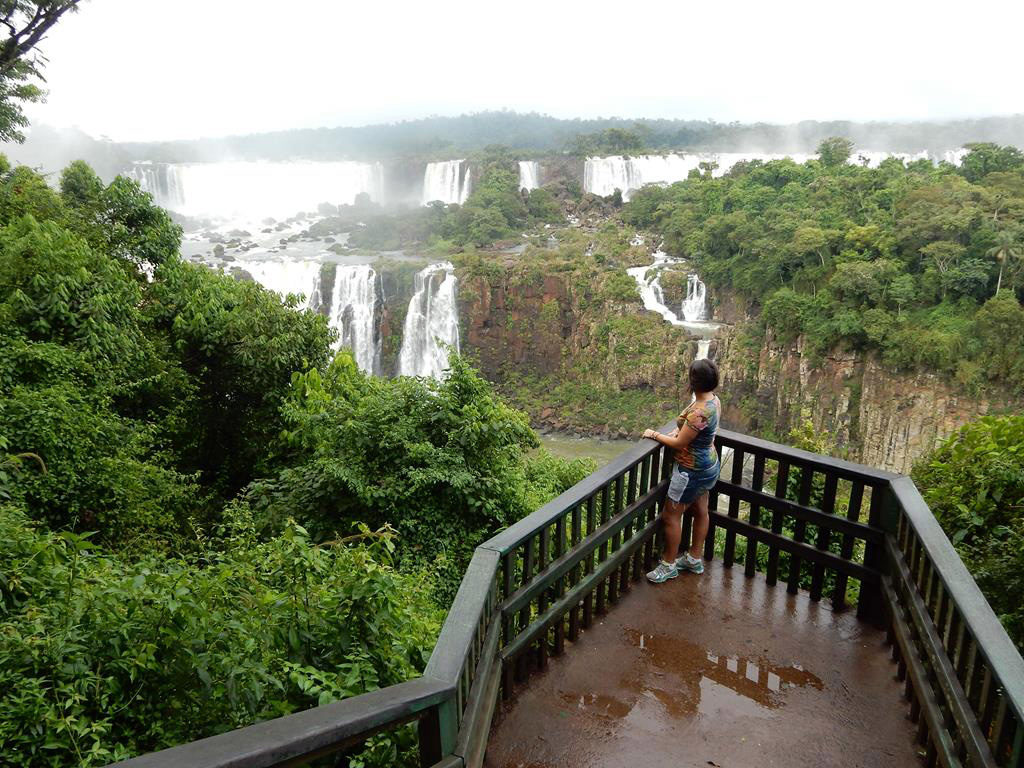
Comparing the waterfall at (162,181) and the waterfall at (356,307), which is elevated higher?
the waterfall at (162,181)

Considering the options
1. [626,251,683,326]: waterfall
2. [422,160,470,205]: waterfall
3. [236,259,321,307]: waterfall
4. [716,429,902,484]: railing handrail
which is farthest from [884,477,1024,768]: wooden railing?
[422,160,470,205]: waterfall

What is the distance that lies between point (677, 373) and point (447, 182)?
31080 millimetres

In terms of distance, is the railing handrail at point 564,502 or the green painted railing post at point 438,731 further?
the railing handrail at point 564,502

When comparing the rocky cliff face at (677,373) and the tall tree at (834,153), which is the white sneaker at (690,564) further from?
the tall tree at (834,153)

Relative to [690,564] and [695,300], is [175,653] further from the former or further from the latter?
[695,300]

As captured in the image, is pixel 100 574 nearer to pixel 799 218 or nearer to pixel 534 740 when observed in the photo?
pixel 534 740

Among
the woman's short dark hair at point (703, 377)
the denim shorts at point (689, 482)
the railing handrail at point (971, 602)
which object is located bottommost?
the denim shorts at point (689, 482)

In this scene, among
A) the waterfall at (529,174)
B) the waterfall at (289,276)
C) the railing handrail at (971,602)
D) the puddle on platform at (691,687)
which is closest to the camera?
the railing handrail at (971,602)

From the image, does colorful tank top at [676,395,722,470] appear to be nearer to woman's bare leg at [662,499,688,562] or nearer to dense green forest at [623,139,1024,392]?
woman's bare leg at [662,499,688,562]

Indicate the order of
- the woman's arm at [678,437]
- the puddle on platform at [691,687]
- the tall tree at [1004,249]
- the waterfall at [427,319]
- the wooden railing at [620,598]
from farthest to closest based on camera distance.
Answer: the waterfall at [427,319]
the tall tree at [1004,249]
the woman's arm at [678,437]
the puddle on platform at [691,687]
the wooden railing at [620,598]

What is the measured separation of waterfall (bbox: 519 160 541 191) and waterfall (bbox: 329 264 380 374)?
2376 centimetres

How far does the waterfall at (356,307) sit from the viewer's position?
36.2m

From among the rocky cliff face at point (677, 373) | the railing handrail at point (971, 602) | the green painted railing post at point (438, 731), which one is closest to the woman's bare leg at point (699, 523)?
the railing handrail at point (971, 602)

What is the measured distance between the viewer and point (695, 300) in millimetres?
36531
